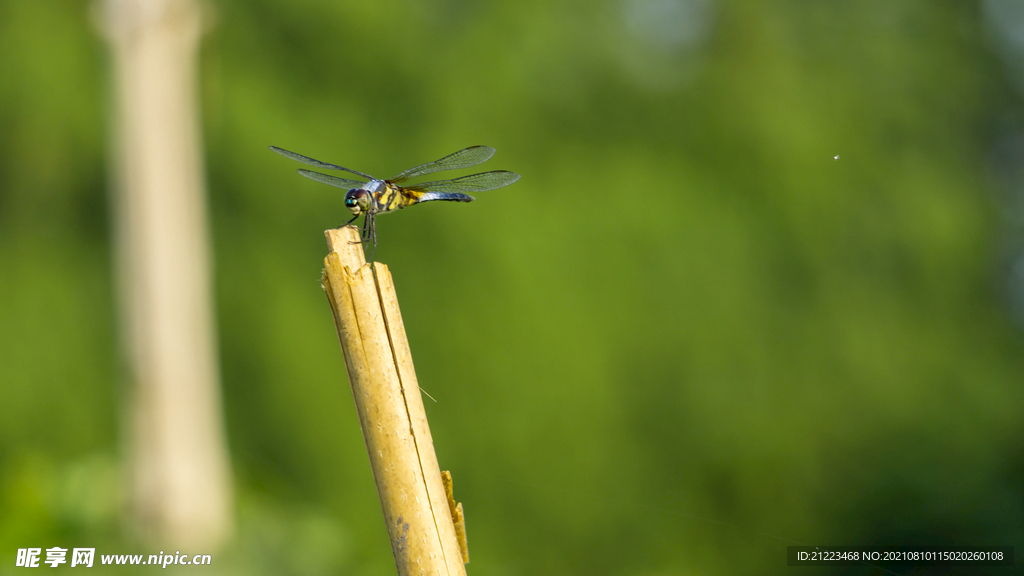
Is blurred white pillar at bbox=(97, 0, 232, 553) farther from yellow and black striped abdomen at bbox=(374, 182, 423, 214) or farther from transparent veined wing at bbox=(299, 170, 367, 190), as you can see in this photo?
yellow and black striped abdomen at bbox=(374, 182, 423, 214)

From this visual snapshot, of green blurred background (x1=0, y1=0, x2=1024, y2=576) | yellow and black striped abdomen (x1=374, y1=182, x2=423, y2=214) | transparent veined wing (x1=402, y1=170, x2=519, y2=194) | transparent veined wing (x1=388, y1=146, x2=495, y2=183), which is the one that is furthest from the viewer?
green blurred background (x1=0, y1=0, x2=1024, y2=576)

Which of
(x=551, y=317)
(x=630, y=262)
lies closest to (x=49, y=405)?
(x=551, y=317)

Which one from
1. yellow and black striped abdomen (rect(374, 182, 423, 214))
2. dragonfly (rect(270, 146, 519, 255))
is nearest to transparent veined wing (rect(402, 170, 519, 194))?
dragonfly (rect(270, 146, 519, 255))

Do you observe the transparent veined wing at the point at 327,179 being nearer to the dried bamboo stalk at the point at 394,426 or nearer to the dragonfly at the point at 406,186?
the dragonfly at the point at 406,186

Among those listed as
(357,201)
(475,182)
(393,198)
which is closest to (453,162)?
(475,182)

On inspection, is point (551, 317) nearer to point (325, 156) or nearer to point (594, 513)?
point (594, 513)

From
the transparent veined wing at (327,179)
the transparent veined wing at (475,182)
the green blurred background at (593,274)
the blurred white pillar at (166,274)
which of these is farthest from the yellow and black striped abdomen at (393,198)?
the blurred white pillar at (166,274)

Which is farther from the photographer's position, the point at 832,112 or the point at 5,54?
the point at 832,112
